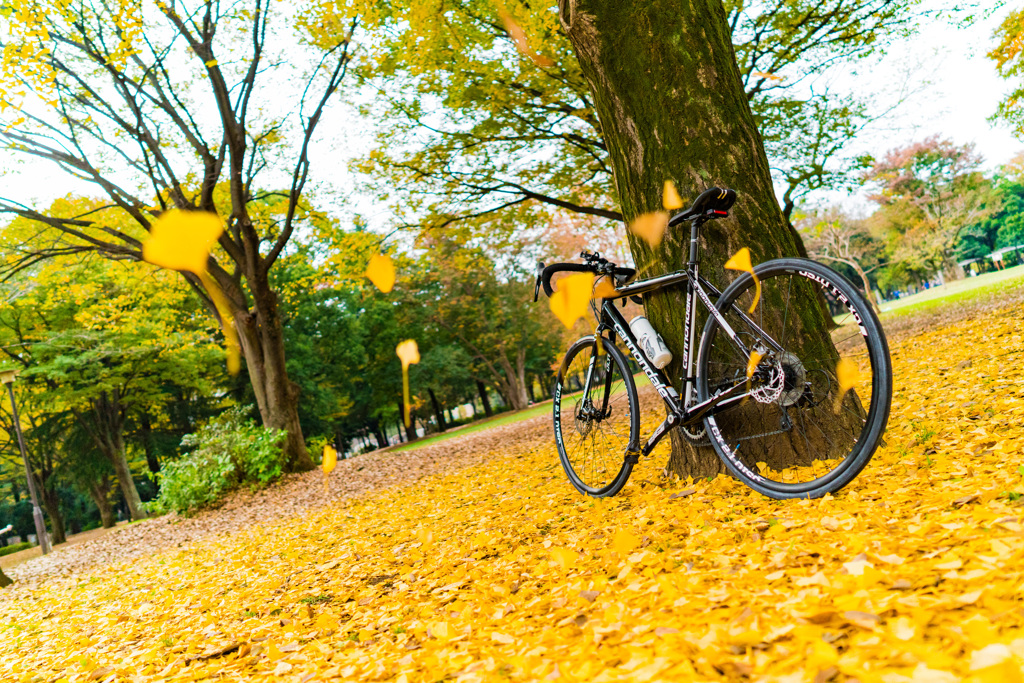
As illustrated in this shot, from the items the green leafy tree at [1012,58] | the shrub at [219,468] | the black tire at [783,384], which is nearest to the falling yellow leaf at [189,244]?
the shrub at [219,468]

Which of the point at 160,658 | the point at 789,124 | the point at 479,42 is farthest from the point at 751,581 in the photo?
the point at 789,124

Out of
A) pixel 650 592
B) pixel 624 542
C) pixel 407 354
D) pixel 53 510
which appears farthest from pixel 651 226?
pixel 53 510

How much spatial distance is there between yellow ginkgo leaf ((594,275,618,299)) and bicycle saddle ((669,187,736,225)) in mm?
554

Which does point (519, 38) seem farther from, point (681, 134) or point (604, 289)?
point (604, 289)

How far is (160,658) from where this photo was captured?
2.45m

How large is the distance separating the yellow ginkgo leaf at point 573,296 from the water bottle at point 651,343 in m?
0.33

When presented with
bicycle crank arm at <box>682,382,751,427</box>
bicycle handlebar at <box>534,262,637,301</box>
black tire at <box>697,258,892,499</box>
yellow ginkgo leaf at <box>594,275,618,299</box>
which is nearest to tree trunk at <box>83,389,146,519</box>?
bicycle handlebar at <box>534,262,637,301</box>

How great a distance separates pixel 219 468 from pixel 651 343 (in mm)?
9842

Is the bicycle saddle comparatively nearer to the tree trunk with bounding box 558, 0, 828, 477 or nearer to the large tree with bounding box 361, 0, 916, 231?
the tree trunk with bounding box 558, 0, 828, 477

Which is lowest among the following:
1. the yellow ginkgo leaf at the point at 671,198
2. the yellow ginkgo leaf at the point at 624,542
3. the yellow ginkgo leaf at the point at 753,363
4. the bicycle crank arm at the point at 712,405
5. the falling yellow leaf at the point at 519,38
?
the yellow ginkgo leaf at the point at 624,542

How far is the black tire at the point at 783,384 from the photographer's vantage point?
2359mm

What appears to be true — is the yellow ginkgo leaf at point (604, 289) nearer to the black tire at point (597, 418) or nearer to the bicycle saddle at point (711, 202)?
the black tire at point (597, 418)

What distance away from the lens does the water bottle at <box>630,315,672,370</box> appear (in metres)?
2.88

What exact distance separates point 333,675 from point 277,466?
9.70 m
